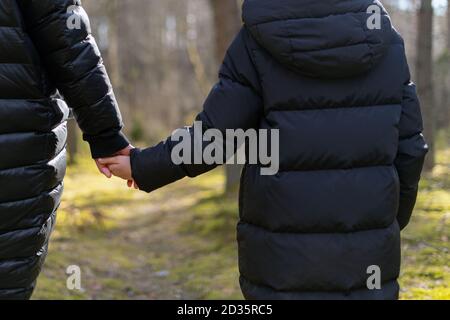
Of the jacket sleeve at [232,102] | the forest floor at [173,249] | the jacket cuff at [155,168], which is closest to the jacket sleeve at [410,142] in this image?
the jacket sleeve at [232,102]

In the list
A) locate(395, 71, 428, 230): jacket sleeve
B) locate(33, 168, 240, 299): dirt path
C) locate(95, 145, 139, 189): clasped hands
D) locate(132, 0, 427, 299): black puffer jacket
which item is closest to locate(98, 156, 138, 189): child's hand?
locate(95, 145, 139, 189): clasped hands

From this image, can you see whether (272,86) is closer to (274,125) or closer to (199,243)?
(274,125)

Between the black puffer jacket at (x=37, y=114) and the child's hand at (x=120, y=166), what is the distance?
0.05 metres

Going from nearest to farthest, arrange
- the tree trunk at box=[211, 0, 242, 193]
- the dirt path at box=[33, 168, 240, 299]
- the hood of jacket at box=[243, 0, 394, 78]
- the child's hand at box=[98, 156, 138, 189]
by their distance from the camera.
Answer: the hood of jacket at box=[243, 0, 394, 78] → the child's hand at box=[98, 156, 138, 189] → the dirt path at box=[33, 168, 240, 299] → the tree trunk at box=[211, 0, 242, 193]

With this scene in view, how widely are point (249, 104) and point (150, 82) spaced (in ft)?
92.4

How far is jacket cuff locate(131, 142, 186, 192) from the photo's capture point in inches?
110

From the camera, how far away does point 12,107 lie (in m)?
2.83

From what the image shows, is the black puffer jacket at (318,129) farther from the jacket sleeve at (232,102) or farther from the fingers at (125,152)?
the fingers at (125,152)

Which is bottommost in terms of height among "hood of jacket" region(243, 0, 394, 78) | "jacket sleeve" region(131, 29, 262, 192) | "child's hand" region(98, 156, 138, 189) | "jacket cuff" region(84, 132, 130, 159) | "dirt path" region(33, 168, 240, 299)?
"dirt path" region(33, 168, 240, 299)

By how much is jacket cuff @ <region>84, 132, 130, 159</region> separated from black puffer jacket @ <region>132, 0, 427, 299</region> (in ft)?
2.07

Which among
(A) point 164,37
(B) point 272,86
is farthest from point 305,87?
(A) point 164,37

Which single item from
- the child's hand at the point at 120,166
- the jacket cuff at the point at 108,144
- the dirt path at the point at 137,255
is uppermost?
the jacket cuff at the point at 108,144

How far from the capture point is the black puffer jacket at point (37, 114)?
2.82 m

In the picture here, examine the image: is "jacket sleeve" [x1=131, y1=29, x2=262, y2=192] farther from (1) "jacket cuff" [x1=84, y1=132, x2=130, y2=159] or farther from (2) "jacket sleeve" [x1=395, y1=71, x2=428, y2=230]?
(2) "jacket sleeve" [x1=395, y1=71, x2=428, y2=230]
